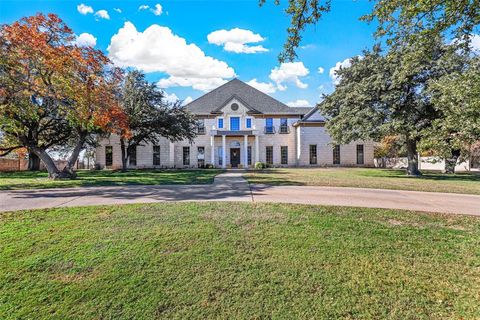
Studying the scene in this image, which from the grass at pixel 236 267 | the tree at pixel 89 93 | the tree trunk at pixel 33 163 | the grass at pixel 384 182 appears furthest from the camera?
the tree trunk at pixel 33 163

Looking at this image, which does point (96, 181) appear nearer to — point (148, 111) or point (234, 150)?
point (148, 111)

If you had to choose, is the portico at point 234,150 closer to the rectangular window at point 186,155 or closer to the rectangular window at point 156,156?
the rectangular window at point 186,155

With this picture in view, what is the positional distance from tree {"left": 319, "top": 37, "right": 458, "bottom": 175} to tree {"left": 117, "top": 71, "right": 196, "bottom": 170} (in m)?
13.8

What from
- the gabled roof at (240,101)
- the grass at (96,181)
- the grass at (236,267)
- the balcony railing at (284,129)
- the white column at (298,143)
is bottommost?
the grass at (236,267)

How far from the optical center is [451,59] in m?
16.7

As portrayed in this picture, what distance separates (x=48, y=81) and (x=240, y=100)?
20.6m

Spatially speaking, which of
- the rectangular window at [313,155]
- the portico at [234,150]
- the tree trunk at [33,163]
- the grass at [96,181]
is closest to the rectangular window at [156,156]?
the portico at [234,150]

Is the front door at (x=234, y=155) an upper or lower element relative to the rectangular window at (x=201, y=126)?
lower

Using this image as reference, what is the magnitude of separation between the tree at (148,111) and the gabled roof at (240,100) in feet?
25.4

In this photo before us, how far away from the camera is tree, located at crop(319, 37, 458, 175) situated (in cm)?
1733

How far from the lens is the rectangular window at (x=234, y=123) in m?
32.2

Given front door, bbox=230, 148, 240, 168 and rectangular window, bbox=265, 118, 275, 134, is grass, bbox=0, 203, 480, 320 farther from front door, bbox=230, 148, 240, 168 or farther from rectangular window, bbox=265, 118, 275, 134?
rectangular window, bbox=265, 118, 275, 134

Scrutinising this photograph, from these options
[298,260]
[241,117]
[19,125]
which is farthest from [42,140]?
[298,260]

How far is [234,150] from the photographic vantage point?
33.1 metres
